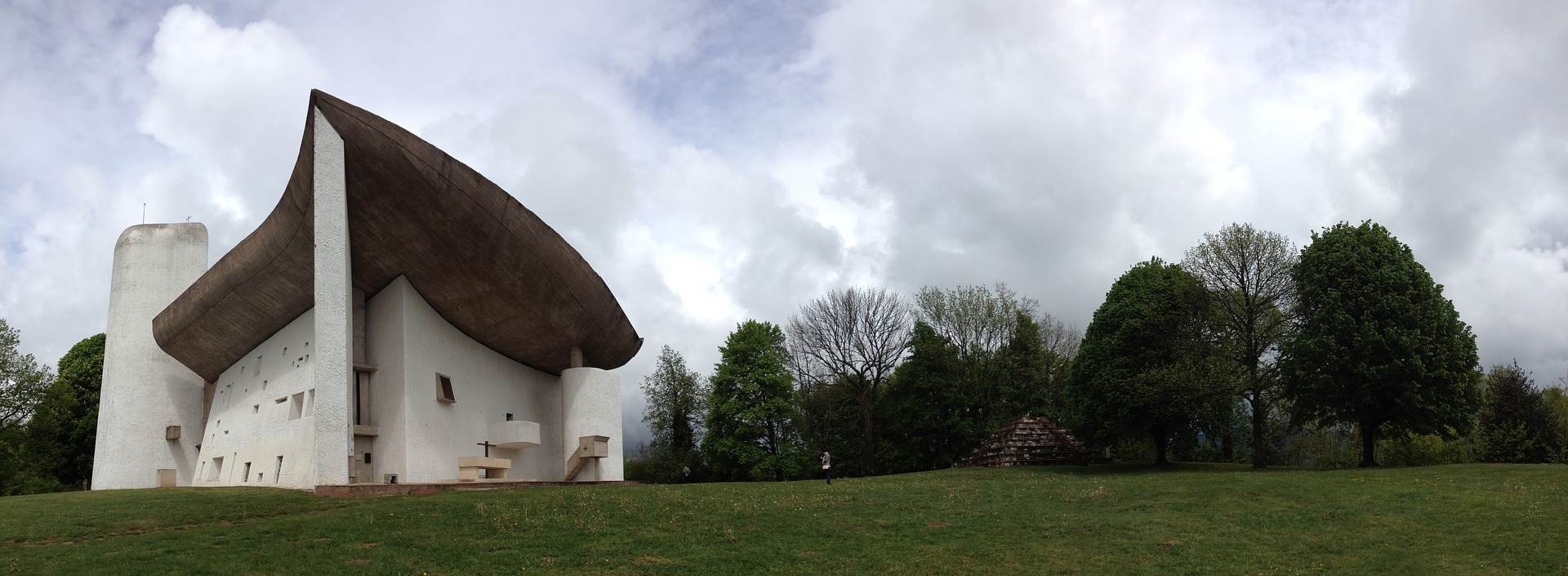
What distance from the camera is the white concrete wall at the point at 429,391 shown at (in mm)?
27375

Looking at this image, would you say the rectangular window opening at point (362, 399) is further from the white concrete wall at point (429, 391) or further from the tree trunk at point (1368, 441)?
the tree trunk at point (1368, 441)

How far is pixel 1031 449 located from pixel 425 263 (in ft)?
84.8

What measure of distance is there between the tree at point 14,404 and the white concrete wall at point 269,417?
36.2ft

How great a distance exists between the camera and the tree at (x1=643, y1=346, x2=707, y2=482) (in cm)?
5369

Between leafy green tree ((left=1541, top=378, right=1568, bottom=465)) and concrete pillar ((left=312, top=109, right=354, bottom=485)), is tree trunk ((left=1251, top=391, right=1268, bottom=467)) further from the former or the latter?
concrete pillar ((left=312, top=109, right=354, bottom=485))

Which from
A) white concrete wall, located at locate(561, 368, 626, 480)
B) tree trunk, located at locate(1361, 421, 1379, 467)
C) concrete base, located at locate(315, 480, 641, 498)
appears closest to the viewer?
concrete base, located at locate(315, 480, 641, 498)

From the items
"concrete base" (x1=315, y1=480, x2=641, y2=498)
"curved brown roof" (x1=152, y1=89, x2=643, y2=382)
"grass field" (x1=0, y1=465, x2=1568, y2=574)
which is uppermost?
"curved brown roof" (x1=152, y1=89, x2=643, y2=382)

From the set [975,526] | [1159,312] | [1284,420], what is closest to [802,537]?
[975,526]

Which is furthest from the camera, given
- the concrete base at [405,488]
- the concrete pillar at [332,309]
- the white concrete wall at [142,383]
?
the white concrete wall at [142,383]

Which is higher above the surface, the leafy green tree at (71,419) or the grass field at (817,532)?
the leafy green tree at (71,419)

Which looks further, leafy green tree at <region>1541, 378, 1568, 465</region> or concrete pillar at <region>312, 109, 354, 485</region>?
leafy green tree at <region>1541, 378, 1568, 465</region>

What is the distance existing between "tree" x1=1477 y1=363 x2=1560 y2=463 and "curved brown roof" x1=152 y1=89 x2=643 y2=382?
34.6m

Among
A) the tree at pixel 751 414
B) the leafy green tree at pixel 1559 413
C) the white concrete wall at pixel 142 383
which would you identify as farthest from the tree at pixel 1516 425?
the white concrete wall at pixel 142 383

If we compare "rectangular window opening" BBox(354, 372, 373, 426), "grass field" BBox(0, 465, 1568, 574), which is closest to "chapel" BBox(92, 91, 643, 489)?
"rectangular window opening" BBox(354, 372, 373, 426)
